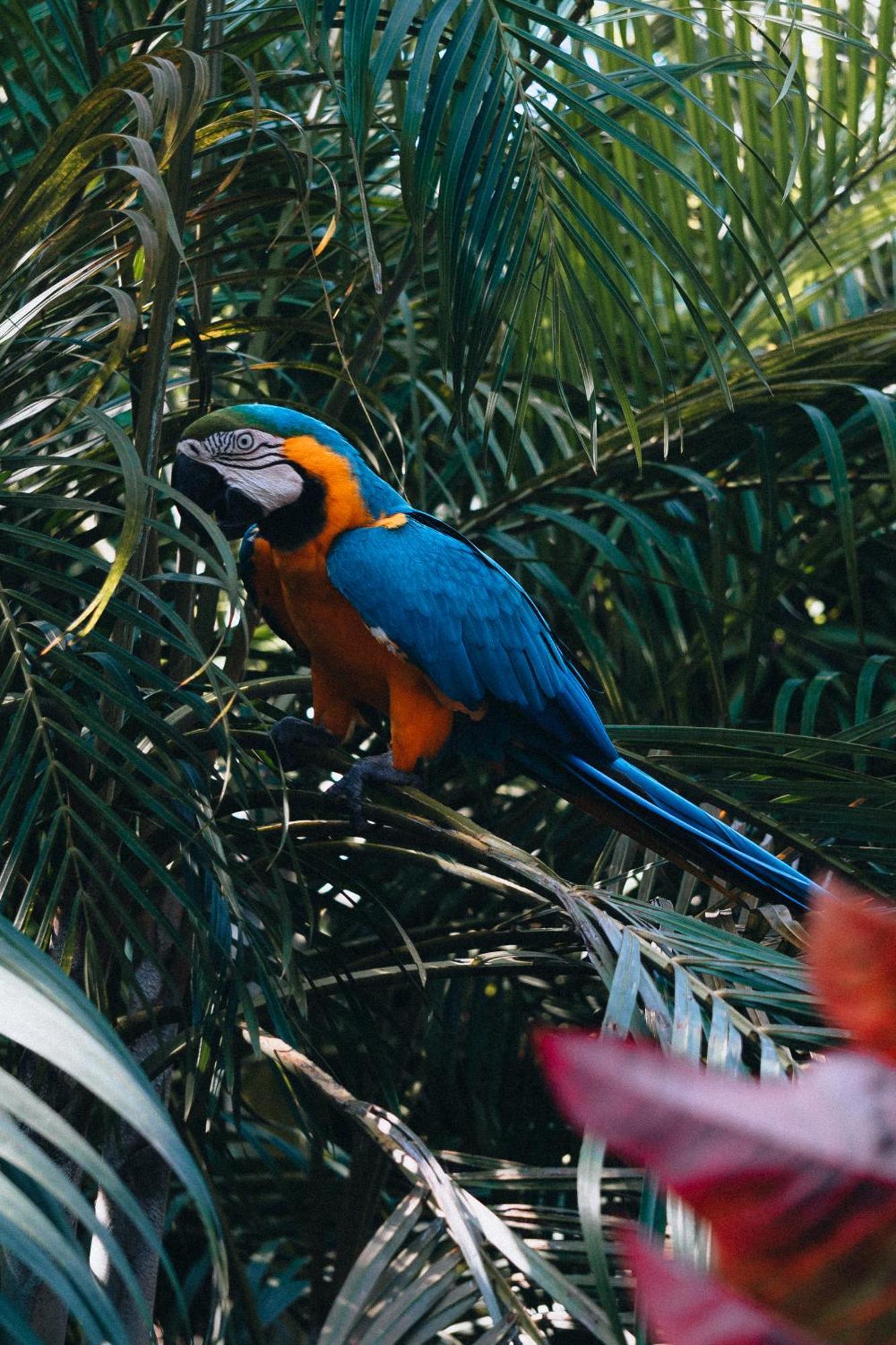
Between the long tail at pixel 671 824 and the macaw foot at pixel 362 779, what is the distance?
0.47ft

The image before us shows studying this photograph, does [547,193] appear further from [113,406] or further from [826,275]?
[826,275]

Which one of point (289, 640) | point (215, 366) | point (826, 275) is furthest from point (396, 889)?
point (826, 275)

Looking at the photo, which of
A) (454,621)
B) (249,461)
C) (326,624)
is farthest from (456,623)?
(249,461)

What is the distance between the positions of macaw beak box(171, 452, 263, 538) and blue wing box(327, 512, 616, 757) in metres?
0.09

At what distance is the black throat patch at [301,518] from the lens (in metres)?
1.21

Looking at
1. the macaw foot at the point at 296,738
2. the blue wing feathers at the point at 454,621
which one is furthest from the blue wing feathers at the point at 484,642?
the macaw foot at the point at 296,738

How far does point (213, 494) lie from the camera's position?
118cm

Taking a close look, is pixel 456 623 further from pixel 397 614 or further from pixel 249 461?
pixel 249 461

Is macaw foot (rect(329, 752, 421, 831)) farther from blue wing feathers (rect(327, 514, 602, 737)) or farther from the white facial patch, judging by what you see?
the white facial patch

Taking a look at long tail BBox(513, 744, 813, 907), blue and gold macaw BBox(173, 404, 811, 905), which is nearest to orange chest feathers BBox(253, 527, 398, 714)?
blue and gold macaw BBox(173, 404, 811, 905)

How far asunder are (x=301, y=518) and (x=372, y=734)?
1.53 feet

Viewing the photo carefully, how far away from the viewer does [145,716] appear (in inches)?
33.3

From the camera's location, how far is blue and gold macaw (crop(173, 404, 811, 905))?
1147 mm

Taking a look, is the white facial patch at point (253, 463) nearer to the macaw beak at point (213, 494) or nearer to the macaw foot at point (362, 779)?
the macaw beak at point (213, 494)
